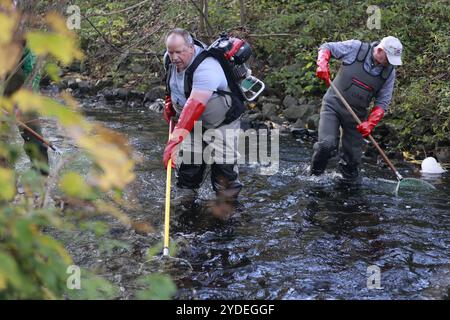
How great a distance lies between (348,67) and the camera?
7348 millimetres

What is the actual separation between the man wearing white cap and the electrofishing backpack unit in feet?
4.63

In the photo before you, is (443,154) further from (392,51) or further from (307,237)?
(307,237)

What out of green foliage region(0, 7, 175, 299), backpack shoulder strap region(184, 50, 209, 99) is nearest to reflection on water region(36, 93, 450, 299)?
backpack shoulder strap region(184, 50, 209, 99)

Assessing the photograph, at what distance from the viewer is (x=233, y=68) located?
19.4ft

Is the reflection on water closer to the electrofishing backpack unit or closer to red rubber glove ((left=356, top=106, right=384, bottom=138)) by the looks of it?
red rubber glove ((left=356, top=106, right=384, bottom=138))

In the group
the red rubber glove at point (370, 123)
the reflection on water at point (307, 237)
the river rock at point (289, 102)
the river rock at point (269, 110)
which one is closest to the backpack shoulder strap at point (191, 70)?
the reflection on water at point (307, 237)

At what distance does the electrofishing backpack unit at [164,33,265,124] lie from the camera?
5703 mm

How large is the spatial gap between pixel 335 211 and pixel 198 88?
2.50 m

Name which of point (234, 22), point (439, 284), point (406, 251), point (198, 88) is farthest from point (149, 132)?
point (439, 284)

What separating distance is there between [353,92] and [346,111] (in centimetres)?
28

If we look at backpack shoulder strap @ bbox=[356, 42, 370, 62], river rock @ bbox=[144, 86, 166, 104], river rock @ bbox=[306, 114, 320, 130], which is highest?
river rock @ bbox=[144, 86, 166, 104]

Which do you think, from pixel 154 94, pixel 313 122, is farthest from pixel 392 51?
pixel 154 94
